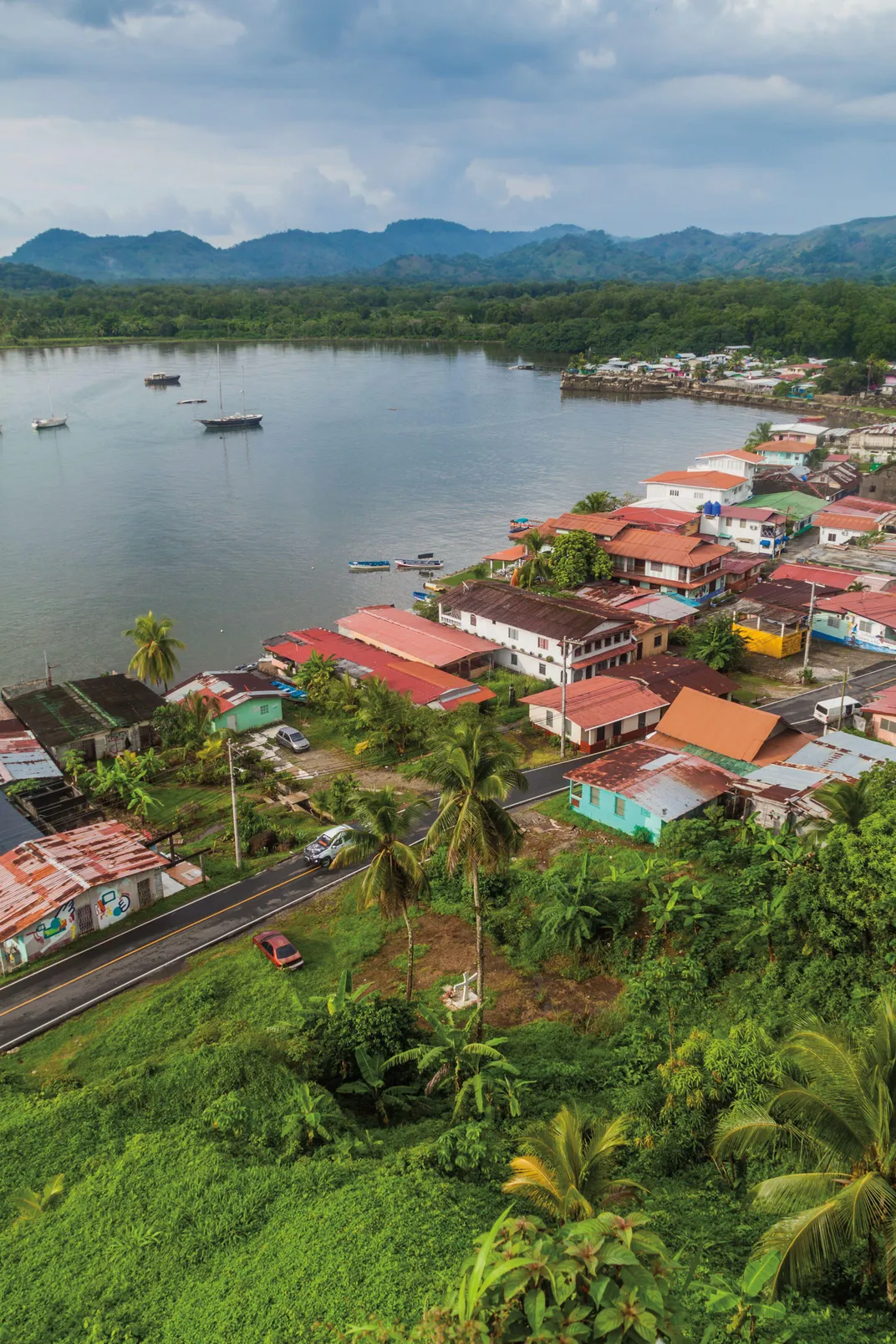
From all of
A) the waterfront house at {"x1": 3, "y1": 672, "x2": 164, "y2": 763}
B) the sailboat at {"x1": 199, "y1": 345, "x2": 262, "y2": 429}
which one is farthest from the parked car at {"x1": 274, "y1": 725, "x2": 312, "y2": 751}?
the sailboat at {"x1": 199, "y1": 345, "x2": 262, "y2": 429}

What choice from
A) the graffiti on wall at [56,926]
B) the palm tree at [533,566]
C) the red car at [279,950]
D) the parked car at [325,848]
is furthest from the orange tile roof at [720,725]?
the palm tree at [533,566]

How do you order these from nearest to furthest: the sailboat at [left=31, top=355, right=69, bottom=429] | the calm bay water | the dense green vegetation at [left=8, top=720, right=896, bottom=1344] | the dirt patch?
the dense green vegetation at [left=8, top=720, right=896, bottom=1344] < the dirt patch < the calm bay water < the sailboat at [left=31, top=355, right=69, bottom=429]

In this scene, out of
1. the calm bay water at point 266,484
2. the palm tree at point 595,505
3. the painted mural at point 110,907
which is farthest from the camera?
the palm tree at point 595,505

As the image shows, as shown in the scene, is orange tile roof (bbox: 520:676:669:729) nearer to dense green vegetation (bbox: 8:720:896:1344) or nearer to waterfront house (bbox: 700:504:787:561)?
dense green vegetation (bbox: 8:720:896:1344)

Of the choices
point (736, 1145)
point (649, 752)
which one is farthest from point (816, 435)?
point (736, 1145)

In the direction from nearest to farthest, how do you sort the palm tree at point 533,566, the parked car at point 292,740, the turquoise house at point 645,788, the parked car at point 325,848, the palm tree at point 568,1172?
the palm tree at point 568,1172 → the turquoise house at point 645,788 → the parked car at point 325,848 → the parked car at point 292,740 → the palm tree at point 533,566

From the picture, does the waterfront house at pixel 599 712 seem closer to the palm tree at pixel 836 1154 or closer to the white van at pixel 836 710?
the white van at pixel 836 710
